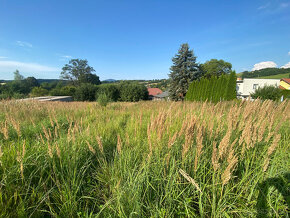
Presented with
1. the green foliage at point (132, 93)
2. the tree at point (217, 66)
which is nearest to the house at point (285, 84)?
the tree at point (217, 66)

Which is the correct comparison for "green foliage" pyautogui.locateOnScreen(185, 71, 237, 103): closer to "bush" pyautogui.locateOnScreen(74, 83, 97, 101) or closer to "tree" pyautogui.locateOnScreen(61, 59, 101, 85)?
"bush" pyautogui.locateOnScreen(74, 83, 97, 101)

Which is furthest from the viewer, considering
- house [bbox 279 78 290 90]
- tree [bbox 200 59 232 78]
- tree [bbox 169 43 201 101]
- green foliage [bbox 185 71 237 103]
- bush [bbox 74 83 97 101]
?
tree [bbox 200 59 232 78]

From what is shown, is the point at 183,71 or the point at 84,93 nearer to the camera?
the point at 183,71

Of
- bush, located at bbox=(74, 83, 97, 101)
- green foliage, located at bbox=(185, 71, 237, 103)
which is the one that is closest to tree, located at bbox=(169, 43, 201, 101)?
green foliage, located at bbox=(185, 71, 237, 103)

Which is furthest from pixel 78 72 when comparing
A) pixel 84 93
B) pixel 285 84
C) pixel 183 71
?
pixel 285 84

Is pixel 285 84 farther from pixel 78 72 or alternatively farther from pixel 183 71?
pixel 78 72

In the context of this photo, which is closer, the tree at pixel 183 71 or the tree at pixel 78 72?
the tree at pixel 183 71

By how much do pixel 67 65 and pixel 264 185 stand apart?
55197mm

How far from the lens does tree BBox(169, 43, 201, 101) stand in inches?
795

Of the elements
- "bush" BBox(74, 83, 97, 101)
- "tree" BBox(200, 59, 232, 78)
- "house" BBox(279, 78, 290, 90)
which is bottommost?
"bush" BBox(74, 83, 97, 101)

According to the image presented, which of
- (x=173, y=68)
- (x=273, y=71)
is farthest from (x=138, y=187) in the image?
(x=273, y=71)

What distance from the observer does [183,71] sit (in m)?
20.4

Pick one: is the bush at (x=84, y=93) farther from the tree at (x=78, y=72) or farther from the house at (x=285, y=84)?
the house at (x=285, y=84)

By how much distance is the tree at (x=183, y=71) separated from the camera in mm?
20203
